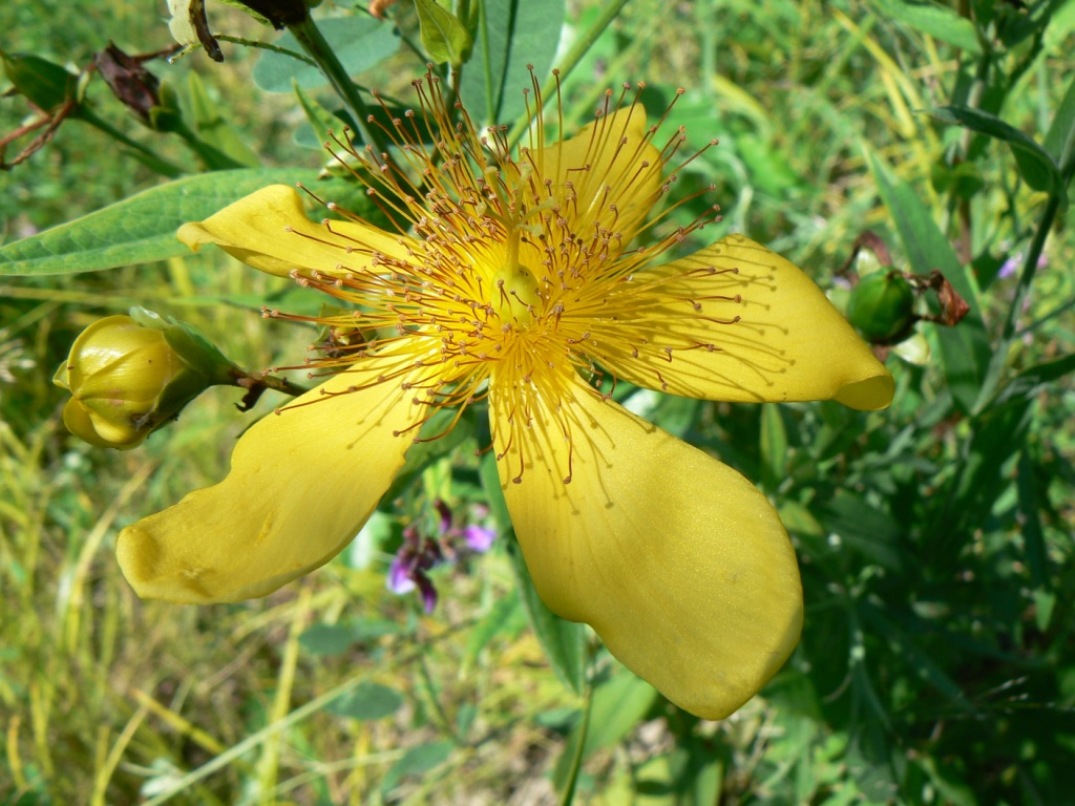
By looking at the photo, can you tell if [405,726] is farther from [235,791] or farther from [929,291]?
[929,291]

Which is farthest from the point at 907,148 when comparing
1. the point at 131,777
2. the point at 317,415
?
the point at 131,777

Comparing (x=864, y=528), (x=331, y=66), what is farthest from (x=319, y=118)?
(x=864, y=528)

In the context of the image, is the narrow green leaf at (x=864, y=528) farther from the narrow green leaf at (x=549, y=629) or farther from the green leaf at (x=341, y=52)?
the green leaf at (x=341, y=52)

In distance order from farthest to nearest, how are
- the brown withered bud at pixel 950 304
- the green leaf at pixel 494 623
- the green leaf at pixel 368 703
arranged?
the green leaf at pixel 368 703, the green leaf at pixel 494 623, the brown withered bud at pixel 950 304

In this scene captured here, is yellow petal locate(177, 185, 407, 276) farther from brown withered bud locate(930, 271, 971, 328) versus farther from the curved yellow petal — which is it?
brown withered bud locate(930, 271, 971, 328)

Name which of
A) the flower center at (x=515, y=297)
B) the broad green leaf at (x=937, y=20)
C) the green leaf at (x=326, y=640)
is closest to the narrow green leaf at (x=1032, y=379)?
the broad green leaf at (x=937, y=20)

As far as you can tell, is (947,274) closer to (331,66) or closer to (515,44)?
(515,44)
